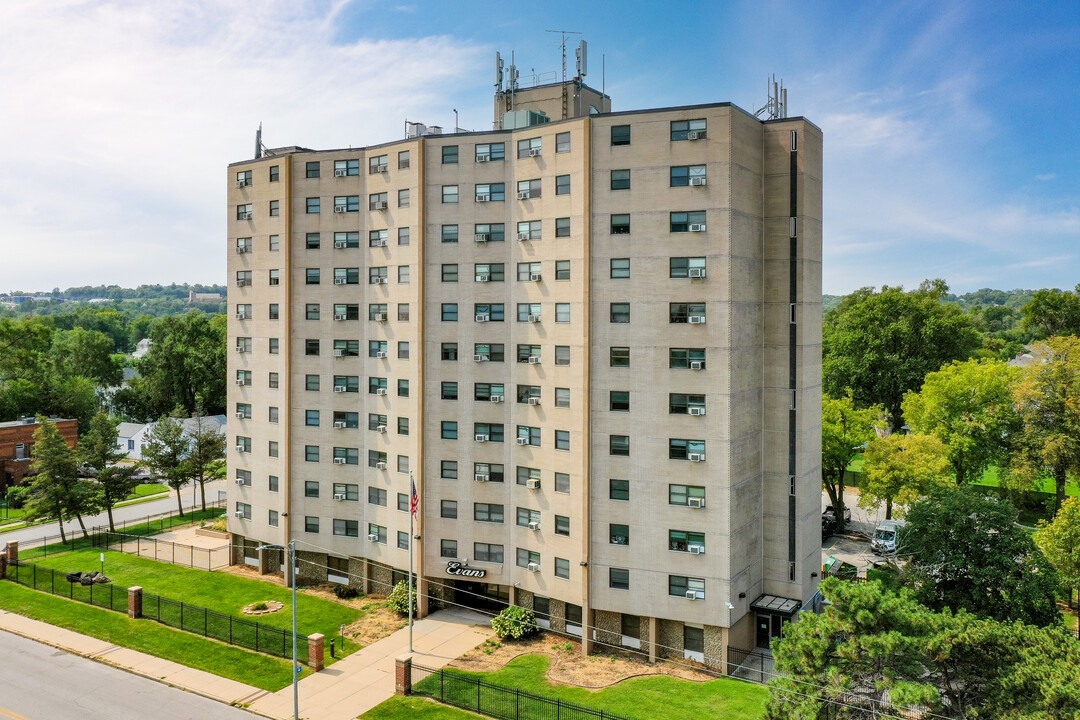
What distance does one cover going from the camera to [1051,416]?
5266 centimetres

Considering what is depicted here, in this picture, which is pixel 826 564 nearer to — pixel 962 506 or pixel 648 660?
pixel 962 506

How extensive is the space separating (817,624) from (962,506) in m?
16.3

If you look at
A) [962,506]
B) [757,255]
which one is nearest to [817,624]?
[962,506]

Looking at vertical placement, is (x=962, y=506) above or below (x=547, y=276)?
below

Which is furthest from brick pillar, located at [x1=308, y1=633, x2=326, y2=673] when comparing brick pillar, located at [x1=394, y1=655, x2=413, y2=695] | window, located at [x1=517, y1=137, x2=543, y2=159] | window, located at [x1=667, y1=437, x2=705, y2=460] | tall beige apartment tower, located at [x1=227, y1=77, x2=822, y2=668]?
window, located at [x1=517, y1=137, x2=543, y2=159]

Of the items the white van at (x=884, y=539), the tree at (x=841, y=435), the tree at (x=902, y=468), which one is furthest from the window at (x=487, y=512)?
the white van at (x=884, y=539)

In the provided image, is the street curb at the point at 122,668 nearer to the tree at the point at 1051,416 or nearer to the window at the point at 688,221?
the window at the point at 688,221

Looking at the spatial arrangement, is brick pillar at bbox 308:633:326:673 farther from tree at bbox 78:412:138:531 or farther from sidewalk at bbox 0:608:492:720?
tree at bbox 78:412:138:531

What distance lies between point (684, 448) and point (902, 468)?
2391 centimetres

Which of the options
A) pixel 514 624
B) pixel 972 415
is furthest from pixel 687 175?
pixel 972 415

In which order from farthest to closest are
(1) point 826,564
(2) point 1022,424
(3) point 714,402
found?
(2) point 1022,424
(1) point 826,564
(3) point 714,402

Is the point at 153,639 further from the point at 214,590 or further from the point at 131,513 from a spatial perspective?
the point at 131,513

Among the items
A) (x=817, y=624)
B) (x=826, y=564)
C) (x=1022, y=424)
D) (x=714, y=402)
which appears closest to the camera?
(x=817, y=624)

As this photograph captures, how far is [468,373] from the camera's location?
4038 centimetres
